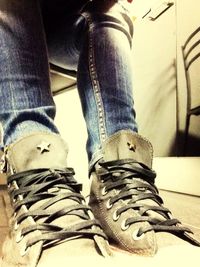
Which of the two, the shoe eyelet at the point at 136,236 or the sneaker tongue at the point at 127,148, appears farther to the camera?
the sneaker tongue at the point at 127,148

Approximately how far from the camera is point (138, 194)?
41 cm

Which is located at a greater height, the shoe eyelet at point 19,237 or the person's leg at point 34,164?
the person's leg at point 34,164

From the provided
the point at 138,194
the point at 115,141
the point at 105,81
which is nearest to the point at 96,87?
the point at 105,81

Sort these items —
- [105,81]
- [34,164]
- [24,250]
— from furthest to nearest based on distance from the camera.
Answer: [105,81], [34,164], [24,250]

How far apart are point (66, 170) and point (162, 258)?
0.59 ft

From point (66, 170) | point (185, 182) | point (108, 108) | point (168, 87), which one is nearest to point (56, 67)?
point (108, 108)

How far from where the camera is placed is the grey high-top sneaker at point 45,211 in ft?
1.06

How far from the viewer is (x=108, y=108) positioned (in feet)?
1.75

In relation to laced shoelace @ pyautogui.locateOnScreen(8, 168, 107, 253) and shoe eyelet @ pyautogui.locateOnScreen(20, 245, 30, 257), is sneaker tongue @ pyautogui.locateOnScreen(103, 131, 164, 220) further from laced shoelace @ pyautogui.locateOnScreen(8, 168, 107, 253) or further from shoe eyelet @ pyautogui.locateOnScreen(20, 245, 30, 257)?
shoe eyelet @ pyautogui.locateOnScreen(20, 245, 30, 257)

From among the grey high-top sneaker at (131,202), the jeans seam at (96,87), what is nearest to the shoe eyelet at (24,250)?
the grey high-top sneaker at (131,202)

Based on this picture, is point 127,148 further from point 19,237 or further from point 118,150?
point 19,237

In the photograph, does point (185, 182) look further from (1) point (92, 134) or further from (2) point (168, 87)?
(1) point (92, 134)

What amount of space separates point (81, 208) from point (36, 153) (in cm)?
11

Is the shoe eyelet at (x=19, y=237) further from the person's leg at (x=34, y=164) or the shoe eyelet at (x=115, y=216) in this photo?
the shoe eyelet at (x=115, y=216)
